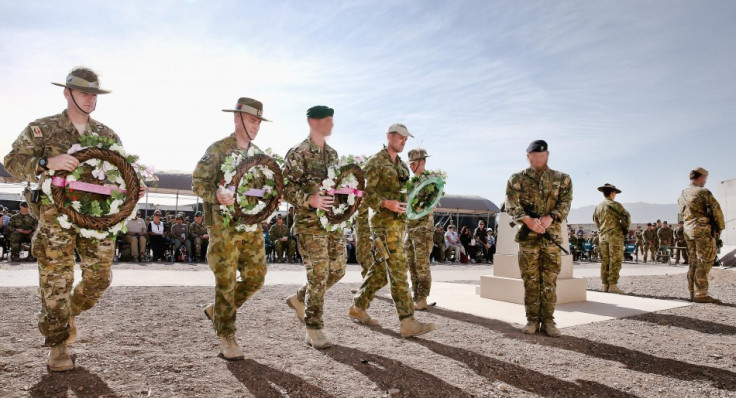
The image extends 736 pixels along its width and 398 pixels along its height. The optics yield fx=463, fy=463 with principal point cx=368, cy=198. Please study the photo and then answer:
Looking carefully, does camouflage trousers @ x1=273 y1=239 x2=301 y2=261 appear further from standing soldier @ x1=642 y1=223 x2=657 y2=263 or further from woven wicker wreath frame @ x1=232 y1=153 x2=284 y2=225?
standing soldier @ x1=642 y1=223 x2=657 y2=263

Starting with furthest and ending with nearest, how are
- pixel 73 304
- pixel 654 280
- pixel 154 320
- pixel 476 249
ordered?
pixel 476 249 → pixel 654 280 → pixel 154 320 → pixel 73 304

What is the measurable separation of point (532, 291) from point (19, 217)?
1558cm

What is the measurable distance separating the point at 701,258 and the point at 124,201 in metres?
10.1

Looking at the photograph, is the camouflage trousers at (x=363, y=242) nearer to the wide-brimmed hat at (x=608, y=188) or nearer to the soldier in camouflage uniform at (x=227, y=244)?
the soldier in camouflage uniform at (x=227, y=244)

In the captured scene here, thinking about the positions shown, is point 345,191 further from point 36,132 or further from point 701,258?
point 701,258

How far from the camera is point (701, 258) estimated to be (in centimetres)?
905

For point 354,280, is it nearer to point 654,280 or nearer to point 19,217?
point 654,280

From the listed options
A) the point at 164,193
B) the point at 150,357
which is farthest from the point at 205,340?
the point at 164,193

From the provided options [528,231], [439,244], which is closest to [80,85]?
[528,231]

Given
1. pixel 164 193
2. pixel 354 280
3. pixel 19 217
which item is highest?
pixel 164 193

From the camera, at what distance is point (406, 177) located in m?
5.84

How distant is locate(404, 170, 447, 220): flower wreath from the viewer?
5600mm

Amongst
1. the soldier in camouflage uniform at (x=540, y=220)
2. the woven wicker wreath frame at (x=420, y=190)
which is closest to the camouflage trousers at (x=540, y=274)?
the soldier in camouflage uniform at (x=540, y=220)

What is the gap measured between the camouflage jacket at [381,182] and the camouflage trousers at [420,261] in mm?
1801
